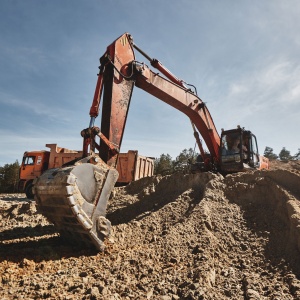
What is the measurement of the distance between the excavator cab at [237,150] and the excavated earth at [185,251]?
1.83 metres

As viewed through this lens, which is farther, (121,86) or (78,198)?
(121,86)

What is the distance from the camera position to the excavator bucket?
4.00 meters

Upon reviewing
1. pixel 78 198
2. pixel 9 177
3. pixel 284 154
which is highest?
pixel 284 154

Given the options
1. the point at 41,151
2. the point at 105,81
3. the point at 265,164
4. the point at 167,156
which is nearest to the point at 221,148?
the point at 265,164

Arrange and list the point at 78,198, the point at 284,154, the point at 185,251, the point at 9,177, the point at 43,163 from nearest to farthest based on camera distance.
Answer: the point at 78,198, the point at 185,251, the point at 43,163, the point at 9,177, the point at 284,154

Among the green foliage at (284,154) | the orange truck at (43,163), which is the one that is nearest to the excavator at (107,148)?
the orange truck at (43,163)

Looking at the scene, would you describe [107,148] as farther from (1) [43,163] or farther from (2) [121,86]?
(1) [43,163]

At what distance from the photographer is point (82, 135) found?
16.4ft

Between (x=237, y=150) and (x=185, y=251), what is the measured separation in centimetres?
524

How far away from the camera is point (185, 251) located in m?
4.53

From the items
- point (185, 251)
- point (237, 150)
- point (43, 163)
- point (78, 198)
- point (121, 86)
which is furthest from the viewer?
point (43, 163)

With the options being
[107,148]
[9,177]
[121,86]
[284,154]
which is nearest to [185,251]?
[107,148]

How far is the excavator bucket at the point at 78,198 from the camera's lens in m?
4.00

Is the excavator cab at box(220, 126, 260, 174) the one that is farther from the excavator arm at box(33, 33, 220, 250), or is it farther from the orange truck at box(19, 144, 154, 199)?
the orange truck at box(19, 144, 154, 199)
